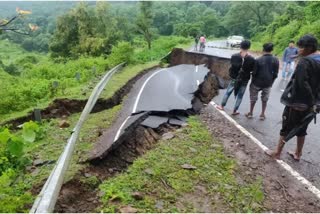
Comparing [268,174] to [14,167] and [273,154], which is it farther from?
[14,167]

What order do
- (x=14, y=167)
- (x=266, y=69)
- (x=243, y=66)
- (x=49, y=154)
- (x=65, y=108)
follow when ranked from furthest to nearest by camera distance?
(x=65, y=108) < (x=243, y=66) < (x=266, y=69) < (x=49, y=154) < (x=14, y=167)

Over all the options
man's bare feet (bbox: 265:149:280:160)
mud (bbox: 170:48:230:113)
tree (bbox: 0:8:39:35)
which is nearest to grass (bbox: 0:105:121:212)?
tree (bbox: 0:8:39:35)

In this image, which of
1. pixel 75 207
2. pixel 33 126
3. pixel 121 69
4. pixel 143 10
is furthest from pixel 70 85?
pixel 143 10

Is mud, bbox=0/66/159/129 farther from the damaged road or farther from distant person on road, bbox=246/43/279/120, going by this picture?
distant person on road, bbox=246/43/279/120

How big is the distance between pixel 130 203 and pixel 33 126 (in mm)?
1868

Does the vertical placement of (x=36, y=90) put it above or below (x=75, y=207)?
below

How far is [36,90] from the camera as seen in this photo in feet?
41.4

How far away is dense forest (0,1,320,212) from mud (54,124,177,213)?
500 millimetres

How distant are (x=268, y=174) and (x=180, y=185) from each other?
161cm

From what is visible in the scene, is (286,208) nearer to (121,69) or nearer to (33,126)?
(33,126)

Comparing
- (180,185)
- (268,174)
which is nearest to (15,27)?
(180,185)

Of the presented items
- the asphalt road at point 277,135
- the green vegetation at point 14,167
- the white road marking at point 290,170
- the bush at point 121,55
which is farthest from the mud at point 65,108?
the bush at point 121,55

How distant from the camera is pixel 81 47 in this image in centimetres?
3703

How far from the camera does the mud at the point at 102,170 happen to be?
4391 millimetres
